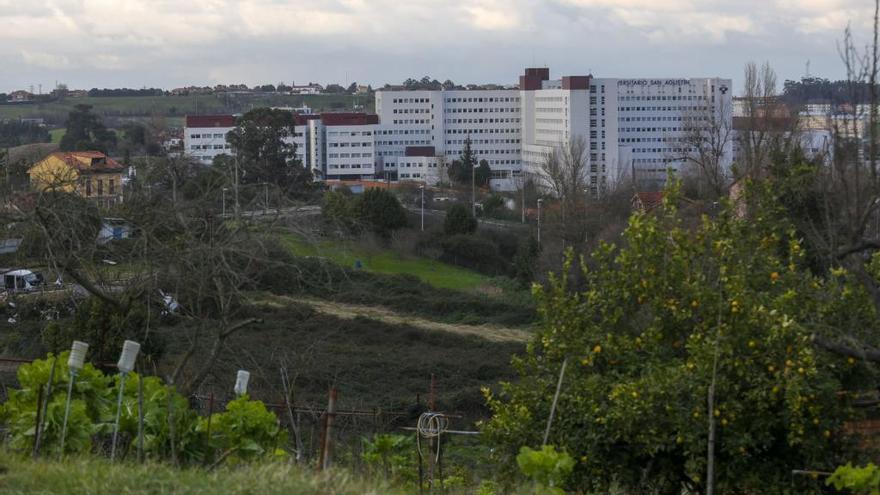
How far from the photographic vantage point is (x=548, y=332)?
10.2 meters

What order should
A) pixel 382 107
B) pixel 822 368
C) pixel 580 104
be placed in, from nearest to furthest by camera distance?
pixel 822 368, pixel 580 104, pixel 382 107

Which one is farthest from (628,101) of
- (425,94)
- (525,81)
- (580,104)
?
(425,94)

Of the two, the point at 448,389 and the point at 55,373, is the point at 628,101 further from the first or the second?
the point at 55,373

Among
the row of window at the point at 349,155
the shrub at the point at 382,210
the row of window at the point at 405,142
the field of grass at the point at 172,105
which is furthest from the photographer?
the field of grass at the point at 172,105

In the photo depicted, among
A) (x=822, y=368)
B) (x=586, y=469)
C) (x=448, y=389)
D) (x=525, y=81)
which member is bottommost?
(x=448, y=389)

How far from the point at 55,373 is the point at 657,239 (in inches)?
196

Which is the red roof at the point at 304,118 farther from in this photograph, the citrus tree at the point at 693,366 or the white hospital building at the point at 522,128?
the citrus tree at the point at 693,366

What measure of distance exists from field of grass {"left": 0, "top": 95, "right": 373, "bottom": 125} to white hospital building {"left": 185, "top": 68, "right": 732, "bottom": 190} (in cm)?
1982

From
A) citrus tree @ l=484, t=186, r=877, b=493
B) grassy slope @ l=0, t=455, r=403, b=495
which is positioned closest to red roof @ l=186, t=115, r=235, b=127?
citrus tree @ l=484, t=186, r=877, b=493

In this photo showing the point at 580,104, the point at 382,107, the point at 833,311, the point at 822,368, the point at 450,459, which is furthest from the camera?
the point at 382,107

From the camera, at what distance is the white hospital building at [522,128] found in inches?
3467

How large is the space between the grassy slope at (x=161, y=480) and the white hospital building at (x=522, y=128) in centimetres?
7378

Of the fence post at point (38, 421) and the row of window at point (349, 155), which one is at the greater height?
the row of window at point (349, 155)

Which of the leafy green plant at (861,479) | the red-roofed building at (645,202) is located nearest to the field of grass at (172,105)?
the red-roofed building at (645,202)
